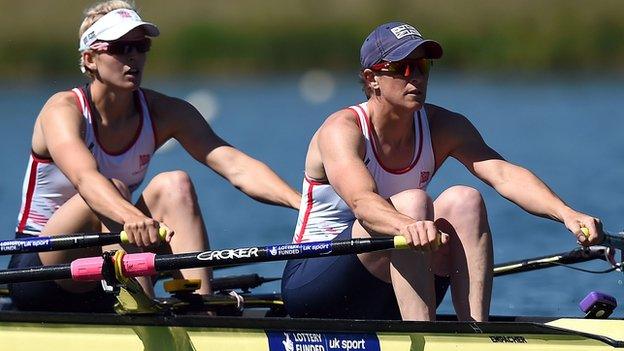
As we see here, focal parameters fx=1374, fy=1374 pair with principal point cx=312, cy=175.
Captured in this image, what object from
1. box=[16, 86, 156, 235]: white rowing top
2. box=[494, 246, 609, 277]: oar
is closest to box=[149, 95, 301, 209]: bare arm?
box=[16, 86, 156, 235]: white rowing top

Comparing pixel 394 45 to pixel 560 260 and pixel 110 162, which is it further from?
pixel 560 260

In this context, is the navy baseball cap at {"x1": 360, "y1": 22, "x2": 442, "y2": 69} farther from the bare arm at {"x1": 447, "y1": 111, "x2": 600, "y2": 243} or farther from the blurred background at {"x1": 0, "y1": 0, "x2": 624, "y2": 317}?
the blurred background at {"x1": 0, "y1": 0, "x2": 624, "y2": 317}

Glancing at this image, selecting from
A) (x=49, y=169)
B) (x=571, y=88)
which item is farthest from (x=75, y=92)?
(x=571, y=88)

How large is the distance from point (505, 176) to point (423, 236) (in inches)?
41.5

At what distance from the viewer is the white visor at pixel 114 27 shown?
273 inches

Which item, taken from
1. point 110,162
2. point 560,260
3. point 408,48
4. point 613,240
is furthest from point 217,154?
point 613,240

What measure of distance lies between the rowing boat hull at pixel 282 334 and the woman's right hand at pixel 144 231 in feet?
1.21

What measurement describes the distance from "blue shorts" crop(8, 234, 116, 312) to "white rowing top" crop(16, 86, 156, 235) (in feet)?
1.03

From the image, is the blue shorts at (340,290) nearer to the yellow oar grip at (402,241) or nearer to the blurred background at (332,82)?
the yellow oar grip at (402,241)

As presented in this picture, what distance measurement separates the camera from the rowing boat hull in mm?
5781

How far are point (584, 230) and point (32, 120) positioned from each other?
24.7 m

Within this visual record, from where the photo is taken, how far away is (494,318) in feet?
22.3

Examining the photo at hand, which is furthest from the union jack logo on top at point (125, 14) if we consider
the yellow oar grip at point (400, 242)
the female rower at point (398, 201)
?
the yellow oar grip at point (400, 242)

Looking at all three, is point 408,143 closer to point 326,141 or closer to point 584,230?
point 326,141
